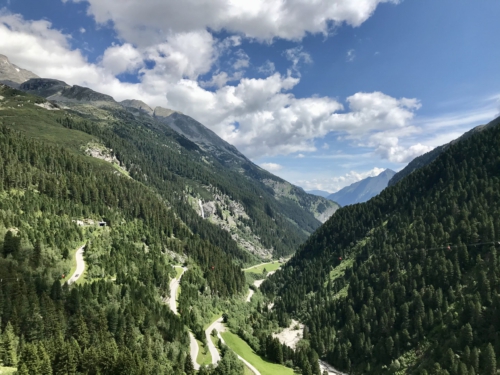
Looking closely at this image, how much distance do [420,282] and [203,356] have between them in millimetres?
88985

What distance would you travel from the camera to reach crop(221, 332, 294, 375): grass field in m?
91.2

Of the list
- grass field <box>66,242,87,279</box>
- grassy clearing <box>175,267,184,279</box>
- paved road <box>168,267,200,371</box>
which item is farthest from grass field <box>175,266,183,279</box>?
grass field <box>66,242,87,279</box>

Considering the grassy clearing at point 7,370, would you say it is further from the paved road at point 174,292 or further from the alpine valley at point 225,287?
the paved road at point 174,292

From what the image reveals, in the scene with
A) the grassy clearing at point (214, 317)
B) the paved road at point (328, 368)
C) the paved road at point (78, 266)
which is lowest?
the paved road at point (328, 368)

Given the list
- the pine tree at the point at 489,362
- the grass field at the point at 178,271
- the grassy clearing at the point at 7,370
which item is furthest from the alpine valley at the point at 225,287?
the grass field at the point at 178,271

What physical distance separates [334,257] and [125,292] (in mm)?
135072

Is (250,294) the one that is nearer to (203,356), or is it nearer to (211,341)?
(211,341)

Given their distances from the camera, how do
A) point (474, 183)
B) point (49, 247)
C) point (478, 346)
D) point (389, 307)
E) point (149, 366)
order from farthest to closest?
point (474, 183), point (389, 307), point (49, 247), point (478, 346), point (149, 366)

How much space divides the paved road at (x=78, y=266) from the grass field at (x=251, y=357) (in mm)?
50897

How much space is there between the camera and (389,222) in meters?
180

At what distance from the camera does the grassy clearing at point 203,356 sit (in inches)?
3152

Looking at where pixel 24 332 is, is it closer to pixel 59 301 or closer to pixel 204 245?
pixel 59 301

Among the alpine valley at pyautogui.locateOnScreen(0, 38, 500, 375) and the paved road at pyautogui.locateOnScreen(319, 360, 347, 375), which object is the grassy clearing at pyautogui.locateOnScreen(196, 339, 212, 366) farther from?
the paved road at pyautogui.locateOnScreen(319, 360, 347, 375)

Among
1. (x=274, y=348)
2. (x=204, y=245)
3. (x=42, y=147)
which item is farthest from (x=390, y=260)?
(x=42, y=147)
